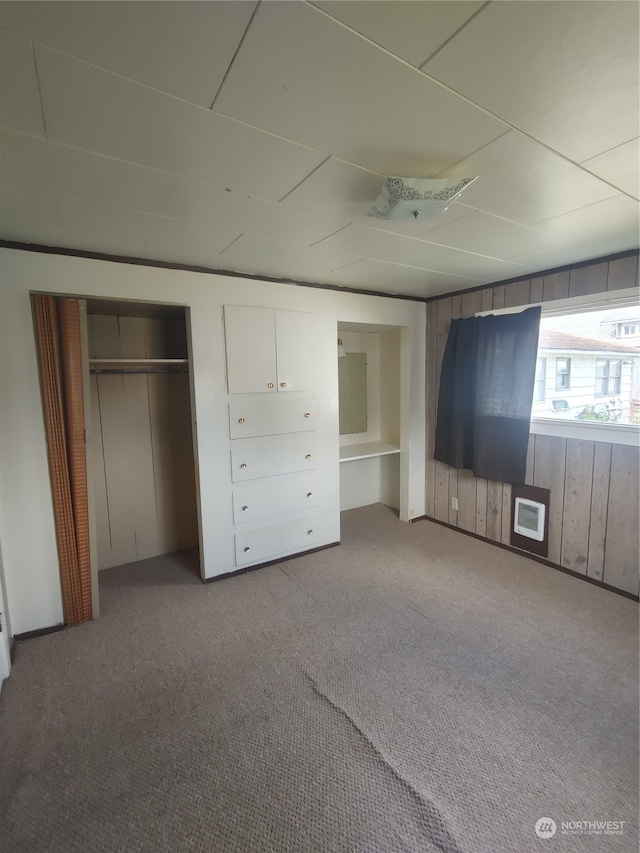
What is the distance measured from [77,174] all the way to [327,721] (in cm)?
260

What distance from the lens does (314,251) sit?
92.4 inches

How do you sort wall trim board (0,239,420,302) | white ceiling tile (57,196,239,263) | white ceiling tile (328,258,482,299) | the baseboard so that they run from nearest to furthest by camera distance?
white ceiling tile (57,196,239,263) → wall trim board (0,239,420,302) → the baseboard → white ceiling tile (328,258,482,299)

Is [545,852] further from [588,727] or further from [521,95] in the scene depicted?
[521,95]

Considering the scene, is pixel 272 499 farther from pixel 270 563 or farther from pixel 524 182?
pixel 524 182

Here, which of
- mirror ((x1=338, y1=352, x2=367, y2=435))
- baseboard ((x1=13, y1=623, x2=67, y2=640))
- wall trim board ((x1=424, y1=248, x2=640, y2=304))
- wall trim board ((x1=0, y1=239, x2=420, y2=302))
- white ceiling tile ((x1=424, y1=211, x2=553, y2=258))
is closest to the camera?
white ceiling tile ((x1=424, y1=211, x2=553, y2=258))

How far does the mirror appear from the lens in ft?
14.1

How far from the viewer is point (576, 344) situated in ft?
9.50

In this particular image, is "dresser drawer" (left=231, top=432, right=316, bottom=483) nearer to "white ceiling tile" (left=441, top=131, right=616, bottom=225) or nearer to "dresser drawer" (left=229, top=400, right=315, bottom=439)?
"dresser drawer" (left=229, top=400, right=315, bottom=439)

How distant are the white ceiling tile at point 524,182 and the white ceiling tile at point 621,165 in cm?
4

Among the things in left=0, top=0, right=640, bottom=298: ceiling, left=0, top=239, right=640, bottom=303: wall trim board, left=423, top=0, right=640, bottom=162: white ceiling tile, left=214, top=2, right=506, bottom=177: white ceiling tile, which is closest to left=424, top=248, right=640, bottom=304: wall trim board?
left=0, top=239, right=640, bottom=303: wall trim board

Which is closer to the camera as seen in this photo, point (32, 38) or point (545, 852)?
point (32, 38)

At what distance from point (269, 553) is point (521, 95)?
10.3 ft

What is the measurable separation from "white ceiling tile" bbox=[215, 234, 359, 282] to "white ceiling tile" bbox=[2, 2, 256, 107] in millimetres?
1134

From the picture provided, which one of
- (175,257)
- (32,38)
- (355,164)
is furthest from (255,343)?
(32,38)
